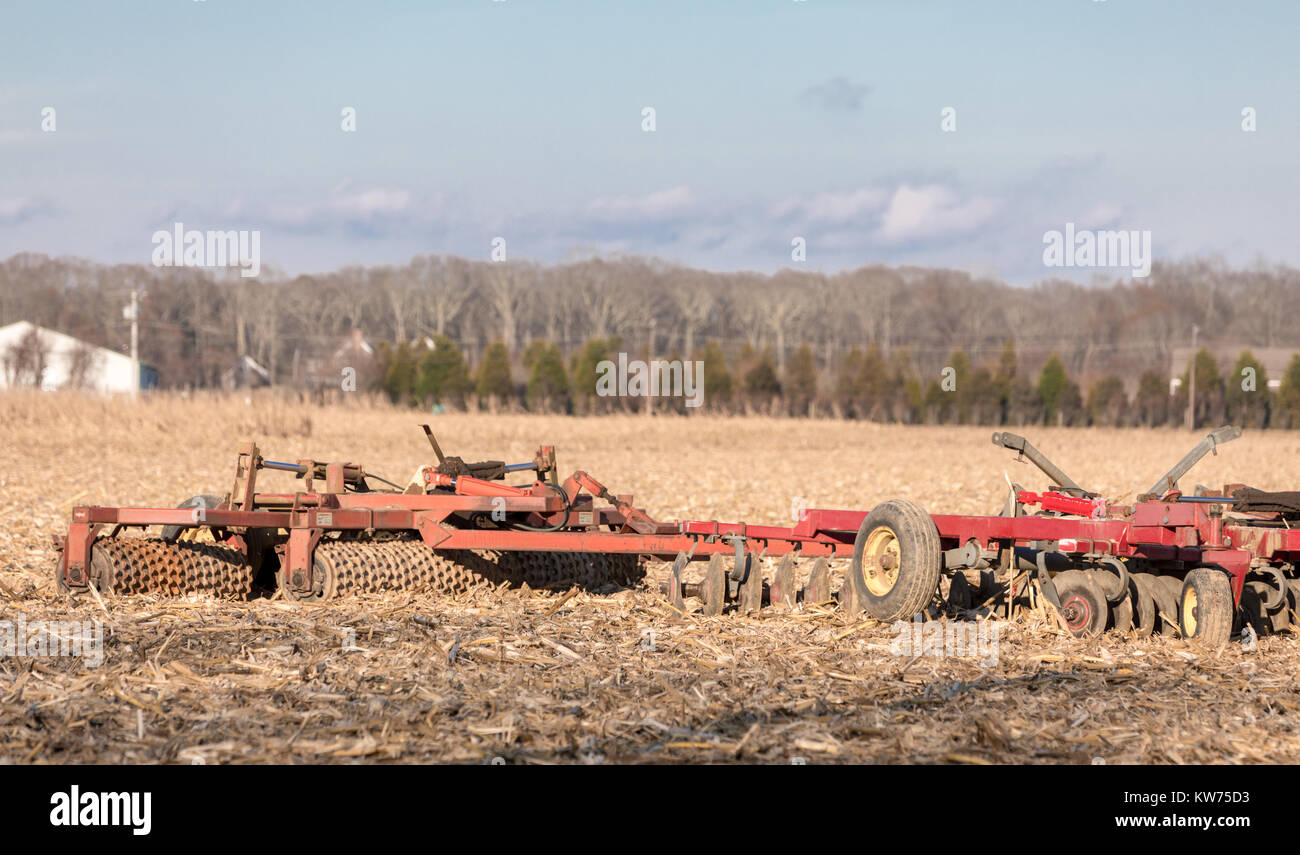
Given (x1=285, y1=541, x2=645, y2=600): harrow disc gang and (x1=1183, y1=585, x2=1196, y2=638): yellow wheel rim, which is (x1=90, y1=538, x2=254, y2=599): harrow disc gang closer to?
(x1=285, y1=541, x2=645, y2=600): harrow disc gang

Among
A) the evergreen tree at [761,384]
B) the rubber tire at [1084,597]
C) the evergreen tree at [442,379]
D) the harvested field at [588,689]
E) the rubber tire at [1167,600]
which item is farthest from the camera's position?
the evergreen tree at [442,379]

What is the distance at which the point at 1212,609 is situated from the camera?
275 inches

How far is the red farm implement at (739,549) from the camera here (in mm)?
7223

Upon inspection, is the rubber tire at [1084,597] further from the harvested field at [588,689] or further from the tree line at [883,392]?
the tree line at [883,392]

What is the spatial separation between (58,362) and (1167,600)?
3354 inches

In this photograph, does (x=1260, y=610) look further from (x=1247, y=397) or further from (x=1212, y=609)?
(x=1247, y=397)

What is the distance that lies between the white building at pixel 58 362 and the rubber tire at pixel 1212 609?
73.4 m

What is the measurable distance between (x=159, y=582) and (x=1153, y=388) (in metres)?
66.0

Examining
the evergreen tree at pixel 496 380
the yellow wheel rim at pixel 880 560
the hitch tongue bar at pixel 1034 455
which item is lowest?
the yellow wheel rim at pixel 880 560

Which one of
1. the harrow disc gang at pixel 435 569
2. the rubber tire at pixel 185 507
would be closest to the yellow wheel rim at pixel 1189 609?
the harrow disc gang at pixel 435 569

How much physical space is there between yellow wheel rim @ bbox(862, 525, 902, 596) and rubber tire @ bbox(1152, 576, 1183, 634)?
1581 millimetres

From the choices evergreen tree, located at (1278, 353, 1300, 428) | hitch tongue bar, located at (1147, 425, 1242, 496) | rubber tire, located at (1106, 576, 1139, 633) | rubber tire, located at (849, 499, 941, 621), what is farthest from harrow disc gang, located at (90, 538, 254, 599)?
evergreen tree, located at (1278, 353, 1300, 428)

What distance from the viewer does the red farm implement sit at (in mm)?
7223
